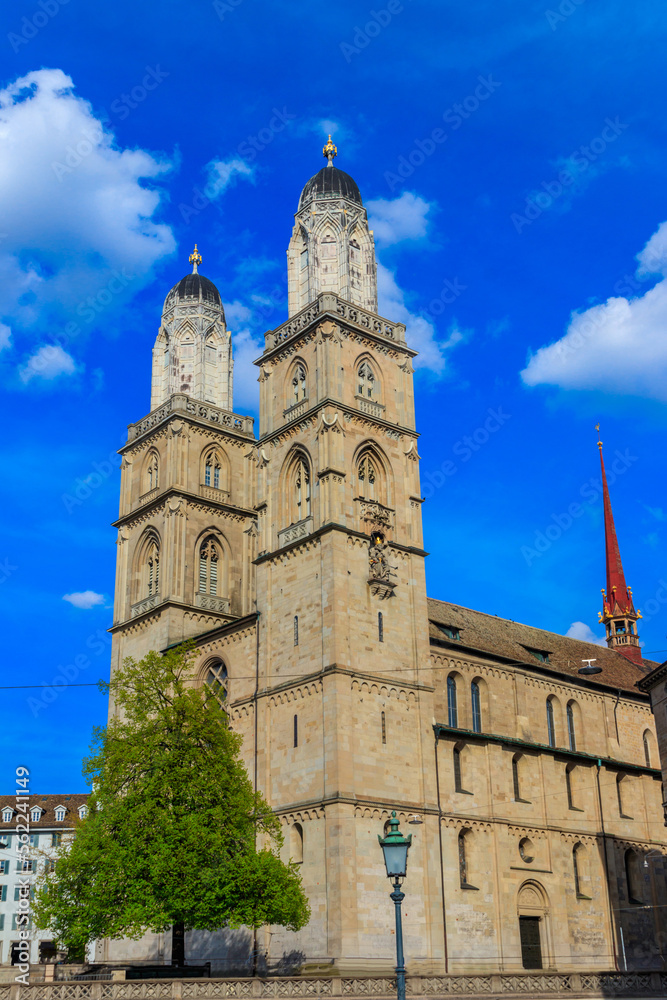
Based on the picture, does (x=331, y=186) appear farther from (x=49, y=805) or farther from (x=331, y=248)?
(x=49, y=805)

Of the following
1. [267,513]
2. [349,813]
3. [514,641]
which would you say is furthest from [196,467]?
[349,813]

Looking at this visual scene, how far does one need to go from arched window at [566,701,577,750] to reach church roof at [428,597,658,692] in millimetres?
1533

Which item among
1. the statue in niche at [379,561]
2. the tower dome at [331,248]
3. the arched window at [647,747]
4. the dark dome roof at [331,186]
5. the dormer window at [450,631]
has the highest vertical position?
the dark dome roof at [331,186]

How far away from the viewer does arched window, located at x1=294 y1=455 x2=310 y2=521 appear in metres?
46.0

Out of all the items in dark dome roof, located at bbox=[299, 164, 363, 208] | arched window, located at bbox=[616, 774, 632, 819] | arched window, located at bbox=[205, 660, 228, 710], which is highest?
dark dome roof, located at bbox=[299, 164, 363, 208]

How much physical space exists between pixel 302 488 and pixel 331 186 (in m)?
15.6

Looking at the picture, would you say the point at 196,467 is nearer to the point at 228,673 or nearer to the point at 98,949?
the point at 228,673

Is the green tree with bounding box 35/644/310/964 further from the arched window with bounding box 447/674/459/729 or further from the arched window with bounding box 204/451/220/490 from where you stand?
the arched window with bounding box 204/451/220/490

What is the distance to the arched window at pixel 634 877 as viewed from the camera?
5088 centimetres

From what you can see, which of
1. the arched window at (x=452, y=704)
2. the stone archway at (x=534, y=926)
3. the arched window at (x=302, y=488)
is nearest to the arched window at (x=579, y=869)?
the stone archway at (x=534, y=926)

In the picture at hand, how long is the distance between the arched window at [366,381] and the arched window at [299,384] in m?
2.50

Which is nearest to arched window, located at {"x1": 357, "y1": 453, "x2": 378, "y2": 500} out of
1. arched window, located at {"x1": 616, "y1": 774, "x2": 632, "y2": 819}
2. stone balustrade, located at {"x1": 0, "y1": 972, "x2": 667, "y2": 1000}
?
stone balustrade, located at {"x1": 0, "y1": 972, "x2": 667, "y2": 1000}

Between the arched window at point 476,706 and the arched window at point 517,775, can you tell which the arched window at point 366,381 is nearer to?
the arched window at point 476,706

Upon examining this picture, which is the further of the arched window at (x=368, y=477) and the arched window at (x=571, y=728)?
the arched window at (x=571, y=728)
